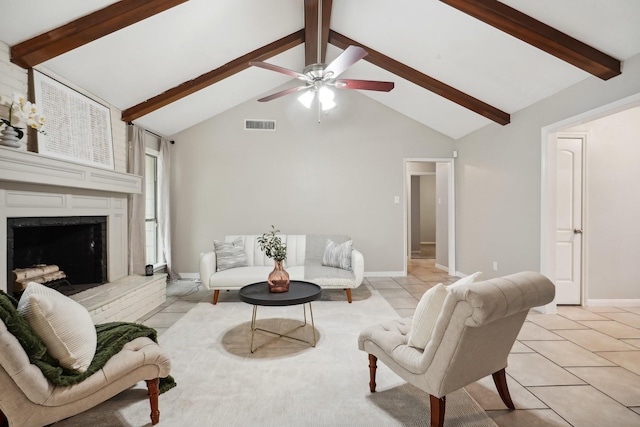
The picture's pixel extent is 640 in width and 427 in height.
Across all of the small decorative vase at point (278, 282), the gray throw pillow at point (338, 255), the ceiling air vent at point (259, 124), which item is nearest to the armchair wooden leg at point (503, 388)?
the small decorative vase at point (278, 282)

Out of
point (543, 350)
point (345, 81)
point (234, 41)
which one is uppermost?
point (234, 41)

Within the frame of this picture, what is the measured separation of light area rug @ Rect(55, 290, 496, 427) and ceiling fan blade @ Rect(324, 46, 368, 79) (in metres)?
2.43

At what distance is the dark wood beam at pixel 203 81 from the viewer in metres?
4.11

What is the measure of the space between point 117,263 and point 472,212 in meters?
5.23

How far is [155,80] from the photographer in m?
3.79

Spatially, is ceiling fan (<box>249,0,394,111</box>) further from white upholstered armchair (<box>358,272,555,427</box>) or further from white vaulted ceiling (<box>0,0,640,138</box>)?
white upholstered armchair (<box>358,272,555,427</box>)

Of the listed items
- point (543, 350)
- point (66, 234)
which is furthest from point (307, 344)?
point (66, 234)

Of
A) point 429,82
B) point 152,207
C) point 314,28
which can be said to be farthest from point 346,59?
point 152,207

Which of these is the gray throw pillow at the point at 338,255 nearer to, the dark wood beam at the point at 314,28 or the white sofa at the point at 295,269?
the white sofa at the point at 295,269

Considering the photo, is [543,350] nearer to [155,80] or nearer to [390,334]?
[390,334]

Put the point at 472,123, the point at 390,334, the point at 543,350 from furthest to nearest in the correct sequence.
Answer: the point at 472,123
the point at 543,350
the point at 390,334

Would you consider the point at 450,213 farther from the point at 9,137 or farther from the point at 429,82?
the point at 9,137

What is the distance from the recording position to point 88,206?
3.35m

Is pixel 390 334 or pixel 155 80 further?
pixel 155 80
